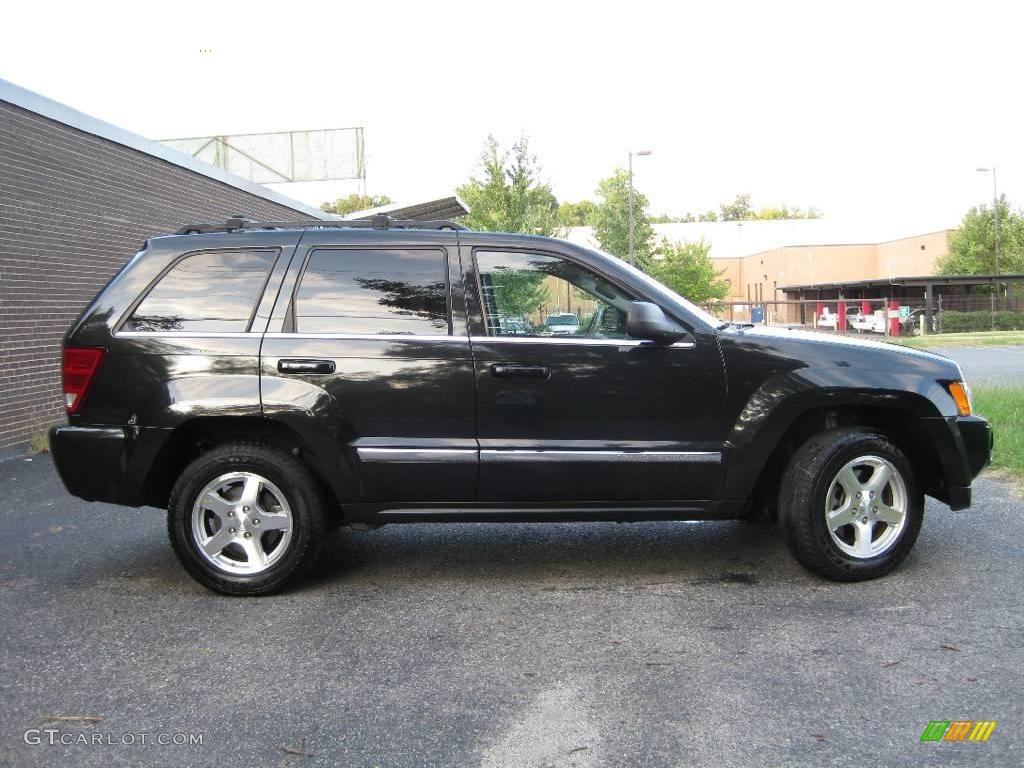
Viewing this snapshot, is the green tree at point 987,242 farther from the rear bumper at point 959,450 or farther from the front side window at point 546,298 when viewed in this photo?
the front side window at point 546,298

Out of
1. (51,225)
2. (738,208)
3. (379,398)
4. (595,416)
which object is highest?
(738,208)

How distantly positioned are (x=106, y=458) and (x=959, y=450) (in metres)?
4.46

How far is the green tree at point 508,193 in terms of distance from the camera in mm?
27938

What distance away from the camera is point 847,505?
473cm

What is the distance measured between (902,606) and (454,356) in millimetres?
2515

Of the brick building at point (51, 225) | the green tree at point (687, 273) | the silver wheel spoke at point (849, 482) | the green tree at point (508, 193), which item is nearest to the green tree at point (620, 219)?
the green tree at point (687, 273)

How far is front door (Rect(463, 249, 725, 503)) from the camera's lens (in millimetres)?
4605

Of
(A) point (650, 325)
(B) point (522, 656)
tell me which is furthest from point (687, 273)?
(B) point (522, 656)

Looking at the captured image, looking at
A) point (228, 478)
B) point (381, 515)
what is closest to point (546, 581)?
point (381, 515)

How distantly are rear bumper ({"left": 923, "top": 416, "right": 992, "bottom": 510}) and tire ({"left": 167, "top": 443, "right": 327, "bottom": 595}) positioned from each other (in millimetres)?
3271

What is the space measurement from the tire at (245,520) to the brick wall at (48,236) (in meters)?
5.36

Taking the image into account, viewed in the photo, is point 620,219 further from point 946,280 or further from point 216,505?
point 216,505

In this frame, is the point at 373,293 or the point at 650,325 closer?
the point at 650,325

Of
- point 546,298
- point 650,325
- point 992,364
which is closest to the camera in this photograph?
point 650,325
